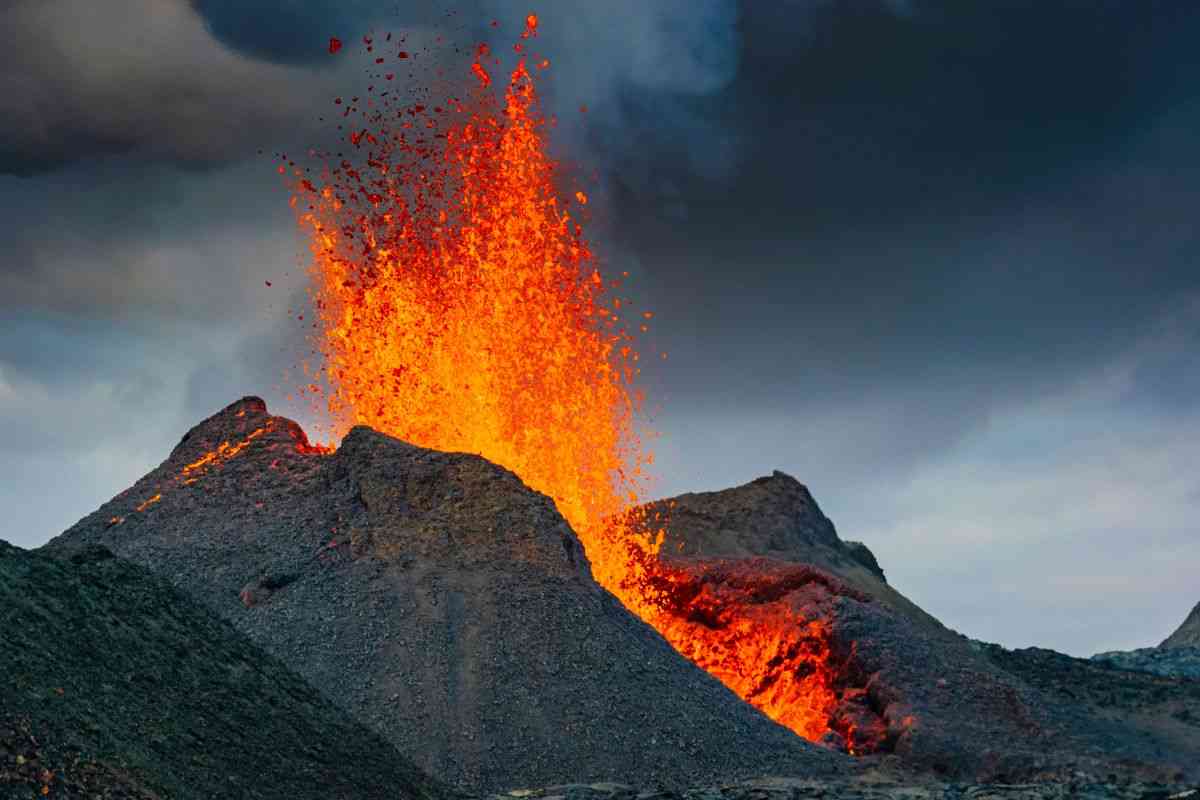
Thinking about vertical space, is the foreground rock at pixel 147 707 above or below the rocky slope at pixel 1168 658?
below

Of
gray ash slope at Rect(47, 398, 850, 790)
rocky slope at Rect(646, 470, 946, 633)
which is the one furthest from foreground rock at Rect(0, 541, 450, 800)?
rocky slope at Rect(646, 470, 946, 633)

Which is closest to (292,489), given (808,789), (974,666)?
(808,789)

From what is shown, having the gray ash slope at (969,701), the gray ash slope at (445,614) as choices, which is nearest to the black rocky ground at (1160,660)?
the gray ash slope at (969,701)

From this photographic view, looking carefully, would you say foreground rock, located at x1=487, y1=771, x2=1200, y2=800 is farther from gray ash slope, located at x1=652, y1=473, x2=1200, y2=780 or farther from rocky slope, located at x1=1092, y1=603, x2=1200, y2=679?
rocky slope, located at x1=1092, y1=603, x2=1200, y2=679

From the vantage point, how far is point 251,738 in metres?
16.0

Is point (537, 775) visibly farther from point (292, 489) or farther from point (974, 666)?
point (974, 666)

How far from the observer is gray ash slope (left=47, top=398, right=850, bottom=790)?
22.5 metres

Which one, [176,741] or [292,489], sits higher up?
[292,489]

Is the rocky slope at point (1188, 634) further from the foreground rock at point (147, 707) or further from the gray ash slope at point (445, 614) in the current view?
the foreground rock at point (147, 707)

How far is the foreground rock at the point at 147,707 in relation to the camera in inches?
515

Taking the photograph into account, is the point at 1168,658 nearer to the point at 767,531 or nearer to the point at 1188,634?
the point at 1188,634

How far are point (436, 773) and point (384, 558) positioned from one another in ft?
20.6

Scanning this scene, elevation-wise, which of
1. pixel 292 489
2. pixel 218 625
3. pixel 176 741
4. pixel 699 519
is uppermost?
pixel 699 519

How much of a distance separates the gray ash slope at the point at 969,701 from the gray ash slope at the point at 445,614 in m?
3.83
